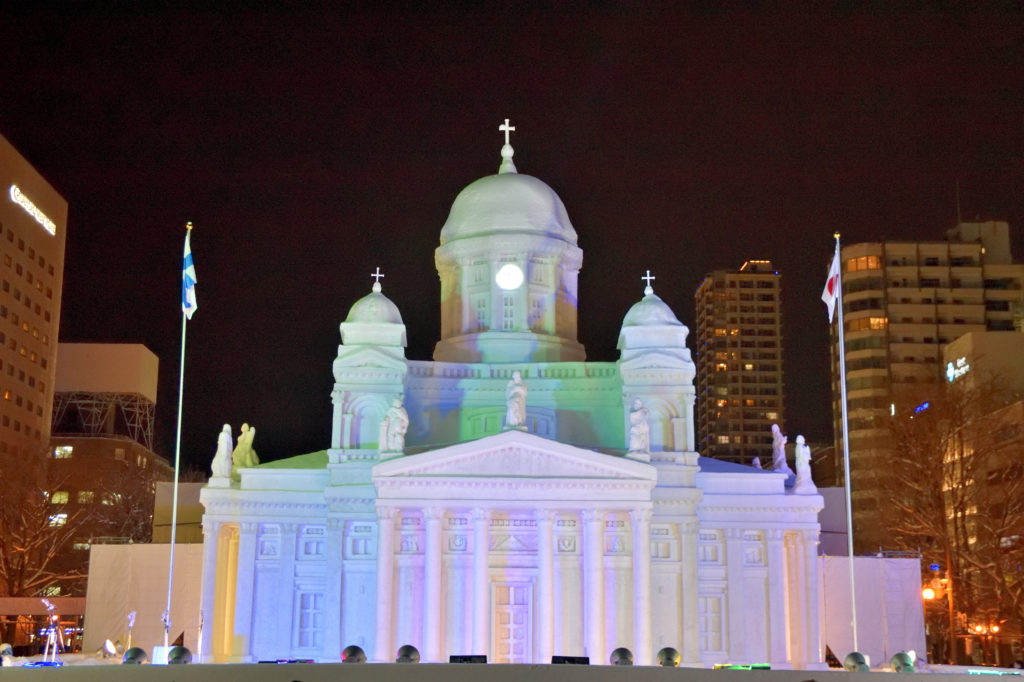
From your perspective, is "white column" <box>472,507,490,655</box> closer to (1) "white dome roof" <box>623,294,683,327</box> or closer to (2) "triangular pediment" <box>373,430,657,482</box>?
(2) "triangular pediment" <box>373,430,657,482</box>

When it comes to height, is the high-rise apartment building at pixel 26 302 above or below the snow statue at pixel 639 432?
above

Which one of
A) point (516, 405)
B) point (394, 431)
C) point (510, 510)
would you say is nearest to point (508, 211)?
point (516, 405)

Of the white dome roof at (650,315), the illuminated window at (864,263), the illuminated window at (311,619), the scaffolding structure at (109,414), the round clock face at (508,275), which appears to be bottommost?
the illuminated window at (311,619)

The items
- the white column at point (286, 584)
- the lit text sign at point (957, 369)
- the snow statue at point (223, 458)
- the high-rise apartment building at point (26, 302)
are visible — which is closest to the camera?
Result: the white column at point (286, 584)

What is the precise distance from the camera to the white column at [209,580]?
62.6 meters

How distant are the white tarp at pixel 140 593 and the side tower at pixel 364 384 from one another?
1164cm

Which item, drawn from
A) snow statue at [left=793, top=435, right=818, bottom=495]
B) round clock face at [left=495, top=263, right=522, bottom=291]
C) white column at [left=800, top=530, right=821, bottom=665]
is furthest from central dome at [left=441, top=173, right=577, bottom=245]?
white column at [left=800, top=530, right=821, bottom=665]

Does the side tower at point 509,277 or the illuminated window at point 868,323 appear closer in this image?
the side tower at point 509,277

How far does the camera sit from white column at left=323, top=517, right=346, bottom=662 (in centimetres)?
5959

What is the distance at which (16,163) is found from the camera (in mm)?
125875

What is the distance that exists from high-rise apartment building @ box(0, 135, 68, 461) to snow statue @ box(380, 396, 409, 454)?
221ft

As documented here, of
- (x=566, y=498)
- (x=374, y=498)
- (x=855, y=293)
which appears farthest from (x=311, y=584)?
(x=855, y=293)

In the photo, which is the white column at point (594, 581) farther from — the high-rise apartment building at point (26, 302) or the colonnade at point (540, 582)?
the high-rise apartment building at point (26, 302)

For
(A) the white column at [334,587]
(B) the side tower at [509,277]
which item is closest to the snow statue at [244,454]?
(A) the white column at [334,587]
